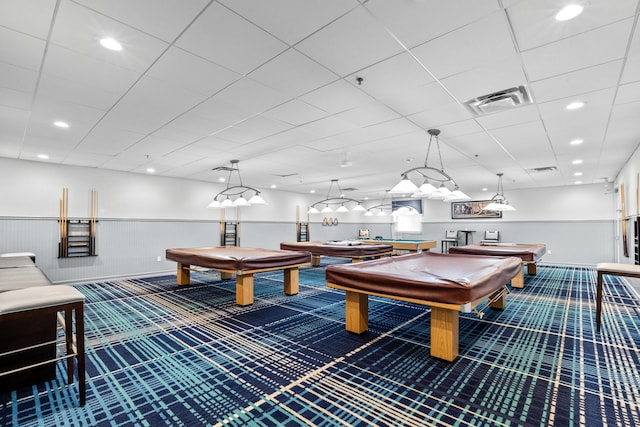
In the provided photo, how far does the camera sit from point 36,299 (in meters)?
1.96

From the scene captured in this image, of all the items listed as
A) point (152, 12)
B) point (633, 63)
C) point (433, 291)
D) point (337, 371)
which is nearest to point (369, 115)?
point (433, 291)

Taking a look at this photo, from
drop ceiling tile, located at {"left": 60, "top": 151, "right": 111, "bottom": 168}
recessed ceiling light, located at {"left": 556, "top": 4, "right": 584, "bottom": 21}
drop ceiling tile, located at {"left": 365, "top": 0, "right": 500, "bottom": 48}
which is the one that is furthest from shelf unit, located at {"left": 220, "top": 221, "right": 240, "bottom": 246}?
recessed ceiling light, located at {"left": 556, "top": 4, "right": 584, "bottom": 21}

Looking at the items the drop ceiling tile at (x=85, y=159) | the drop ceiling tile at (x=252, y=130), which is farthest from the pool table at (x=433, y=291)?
the drop ceiling tile at (x=85, y=159)

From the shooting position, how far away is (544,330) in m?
3.58

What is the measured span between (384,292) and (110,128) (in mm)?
4322

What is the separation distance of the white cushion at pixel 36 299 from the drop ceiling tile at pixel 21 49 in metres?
1.84

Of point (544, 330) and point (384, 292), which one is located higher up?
point (384, 292)

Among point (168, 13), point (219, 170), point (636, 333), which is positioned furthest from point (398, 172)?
point (168, 13)

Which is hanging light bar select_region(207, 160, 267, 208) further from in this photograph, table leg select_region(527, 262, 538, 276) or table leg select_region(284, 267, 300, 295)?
table leg select_region(527, 262, 538, 276)

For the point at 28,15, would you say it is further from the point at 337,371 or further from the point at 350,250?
the point at 350,250

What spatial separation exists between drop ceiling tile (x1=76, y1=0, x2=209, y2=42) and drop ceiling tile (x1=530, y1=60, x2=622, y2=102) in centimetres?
307

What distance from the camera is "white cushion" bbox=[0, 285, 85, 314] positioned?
73.3 inches

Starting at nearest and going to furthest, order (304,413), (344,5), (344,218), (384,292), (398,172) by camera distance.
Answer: (344,5) → (304,413) → (384,292) → (398,172) → (344,218)

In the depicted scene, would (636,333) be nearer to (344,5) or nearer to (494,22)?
(494,22)
